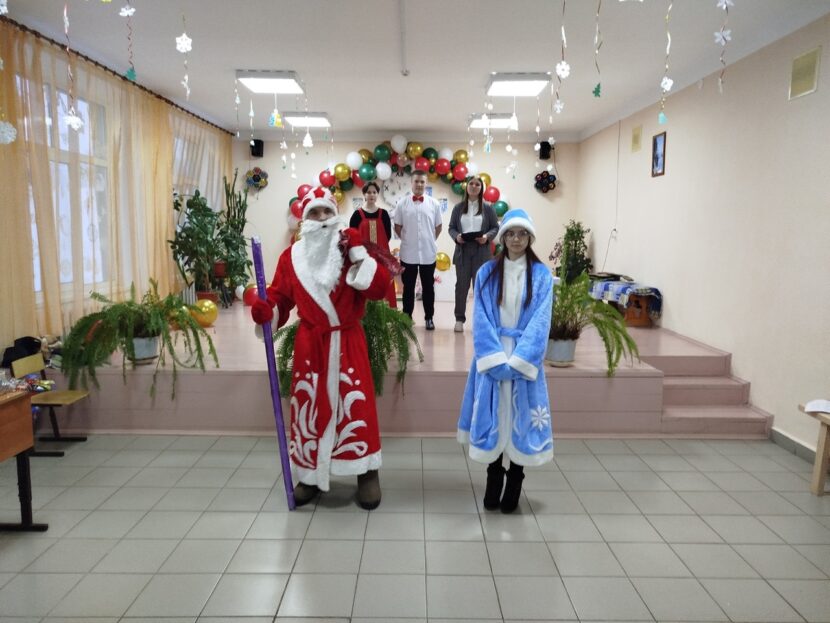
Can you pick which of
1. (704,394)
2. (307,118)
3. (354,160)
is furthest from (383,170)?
(704,394)

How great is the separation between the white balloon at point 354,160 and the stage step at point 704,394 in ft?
18.7

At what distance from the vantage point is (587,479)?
3080 mm

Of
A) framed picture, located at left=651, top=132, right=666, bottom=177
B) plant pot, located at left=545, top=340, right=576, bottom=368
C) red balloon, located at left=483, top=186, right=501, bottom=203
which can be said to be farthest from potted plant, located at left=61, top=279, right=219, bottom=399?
red balloon, located at left=483, top=186, right=501, bottom=203

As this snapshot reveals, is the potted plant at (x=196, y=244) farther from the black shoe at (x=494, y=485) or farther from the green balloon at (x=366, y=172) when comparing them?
the black shoe at (x=494, y=485)

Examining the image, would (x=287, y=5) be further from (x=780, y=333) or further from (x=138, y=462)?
(x=780, y=333)

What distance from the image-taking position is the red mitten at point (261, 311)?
8.29ft

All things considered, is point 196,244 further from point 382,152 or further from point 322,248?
point 322,248

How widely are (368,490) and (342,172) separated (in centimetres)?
632

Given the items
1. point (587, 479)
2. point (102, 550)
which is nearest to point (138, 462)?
point (102, 550)

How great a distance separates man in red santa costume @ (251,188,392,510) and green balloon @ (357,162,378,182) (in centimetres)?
573

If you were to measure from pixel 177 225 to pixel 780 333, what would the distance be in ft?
20.9

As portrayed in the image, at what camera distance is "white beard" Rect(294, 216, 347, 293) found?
2.60 meters

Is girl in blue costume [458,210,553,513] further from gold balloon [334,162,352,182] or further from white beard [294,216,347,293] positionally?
gold balloon [334,162,352,182]

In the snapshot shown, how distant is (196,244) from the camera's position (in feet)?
21.4
